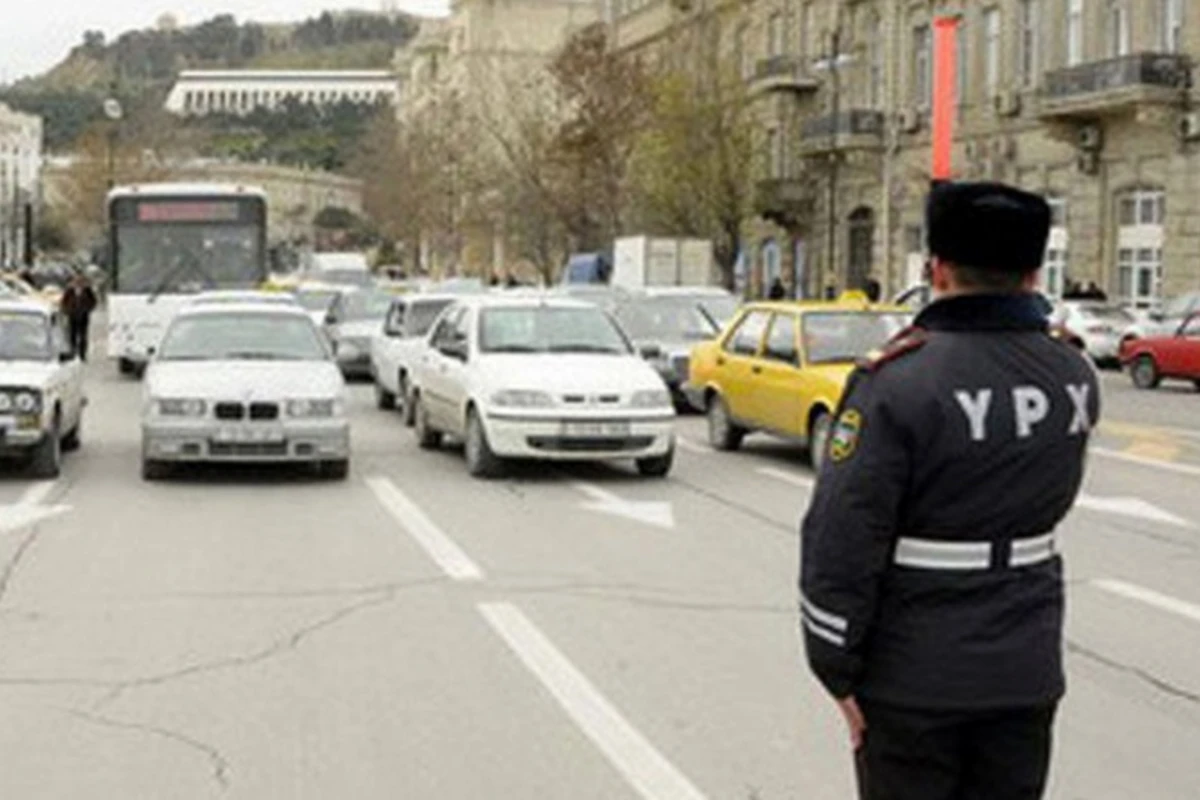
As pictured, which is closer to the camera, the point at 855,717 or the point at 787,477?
the point at 855,717

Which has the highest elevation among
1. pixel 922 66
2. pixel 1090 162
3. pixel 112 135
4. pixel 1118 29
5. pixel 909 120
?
pixel 112 135

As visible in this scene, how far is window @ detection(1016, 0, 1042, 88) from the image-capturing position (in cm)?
4934

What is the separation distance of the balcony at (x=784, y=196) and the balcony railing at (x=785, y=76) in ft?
10.8

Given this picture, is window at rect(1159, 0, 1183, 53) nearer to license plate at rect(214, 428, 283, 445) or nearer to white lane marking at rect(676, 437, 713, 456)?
white lane marking at rect(676, 437, 713, 456)

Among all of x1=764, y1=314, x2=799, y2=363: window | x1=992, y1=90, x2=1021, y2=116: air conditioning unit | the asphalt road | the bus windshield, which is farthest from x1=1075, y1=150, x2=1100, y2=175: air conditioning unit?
the asphalt road

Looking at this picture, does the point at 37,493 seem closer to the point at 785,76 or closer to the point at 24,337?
the point at 24,337

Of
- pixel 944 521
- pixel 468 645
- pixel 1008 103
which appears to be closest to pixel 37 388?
pixel 468 645

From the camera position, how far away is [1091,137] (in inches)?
1785

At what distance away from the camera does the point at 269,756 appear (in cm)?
674

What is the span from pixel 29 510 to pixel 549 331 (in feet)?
17.9

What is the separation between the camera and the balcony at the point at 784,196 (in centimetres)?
6150

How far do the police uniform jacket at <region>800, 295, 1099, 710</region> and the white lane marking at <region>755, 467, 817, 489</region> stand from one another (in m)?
12.4

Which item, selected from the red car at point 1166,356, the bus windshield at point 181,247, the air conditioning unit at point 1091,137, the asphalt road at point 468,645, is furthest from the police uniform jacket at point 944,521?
the air conditioning unit at point 1091,137

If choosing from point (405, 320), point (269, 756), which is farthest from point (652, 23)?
point (269, 756)
